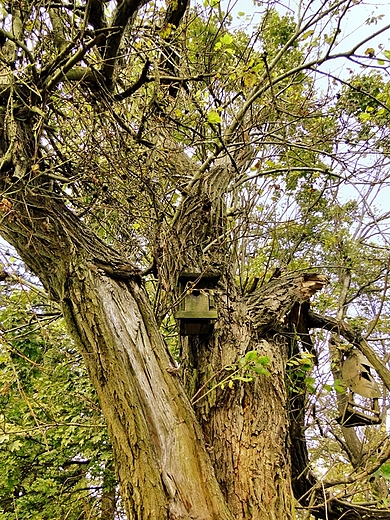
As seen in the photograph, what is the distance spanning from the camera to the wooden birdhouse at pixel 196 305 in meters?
2.01

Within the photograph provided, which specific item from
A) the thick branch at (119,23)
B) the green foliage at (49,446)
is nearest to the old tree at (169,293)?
the thick branch at (119,23)

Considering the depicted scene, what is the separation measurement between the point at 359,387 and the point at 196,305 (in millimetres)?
1084

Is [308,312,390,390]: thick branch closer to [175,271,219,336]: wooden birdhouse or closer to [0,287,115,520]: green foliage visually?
[175,271,219,336]: wooden birdhouse

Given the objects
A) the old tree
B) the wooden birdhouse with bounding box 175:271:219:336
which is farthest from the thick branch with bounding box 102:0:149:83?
the wooden birdhouse with bounding box 175:271:219:336

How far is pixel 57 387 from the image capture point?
158 inches

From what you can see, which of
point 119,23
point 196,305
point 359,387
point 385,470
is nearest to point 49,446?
point 196,305

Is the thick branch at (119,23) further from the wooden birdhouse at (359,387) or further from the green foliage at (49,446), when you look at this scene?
the green foliage at (49,446)

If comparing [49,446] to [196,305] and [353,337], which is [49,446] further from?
[353,337]

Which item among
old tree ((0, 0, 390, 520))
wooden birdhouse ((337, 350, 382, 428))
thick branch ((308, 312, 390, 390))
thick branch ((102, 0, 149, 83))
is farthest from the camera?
thick branch ((308, 312, 390, 390))

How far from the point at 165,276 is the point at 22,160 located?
1.05 m

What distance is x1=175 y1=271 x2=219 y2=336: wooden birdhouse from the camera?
6.60 ft

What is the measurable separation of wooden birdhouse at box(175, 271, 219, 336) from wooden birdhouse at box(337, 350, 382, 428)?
891 millimetres

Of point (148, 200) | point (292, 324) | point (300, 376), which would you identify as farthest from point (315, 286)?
point (148, 200)

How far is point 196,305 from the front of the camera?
2062mm
